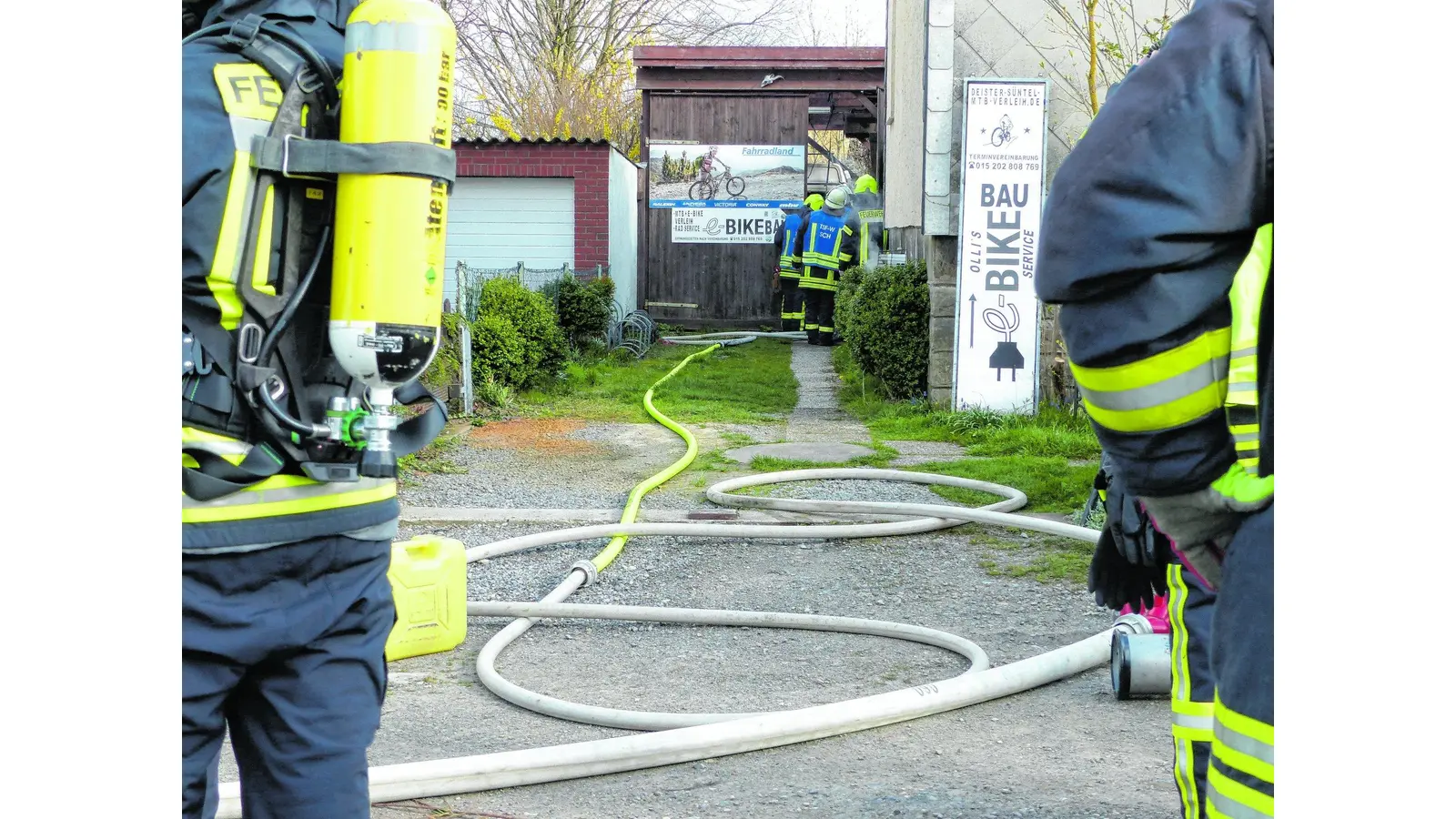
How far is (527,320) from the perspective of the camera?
38.5ft

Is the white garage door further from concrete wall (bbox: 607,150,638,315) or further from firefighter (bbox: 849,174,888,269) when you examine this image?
firefighter (bbox: 849,174,888,269)

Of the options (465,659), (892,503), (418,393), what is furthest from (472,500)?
(418,393)

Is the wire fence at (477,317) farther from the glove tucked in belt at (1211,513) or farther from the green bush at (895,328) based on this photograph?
the glove tucked in belt at (1211,513)

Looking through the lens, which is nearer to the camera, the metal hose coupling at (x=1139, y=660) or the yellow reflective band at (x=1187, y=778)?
the yellow reflective band at (x=1187, y=778)

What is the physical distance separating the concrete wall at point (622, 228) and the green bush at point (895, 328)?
614 centimetres

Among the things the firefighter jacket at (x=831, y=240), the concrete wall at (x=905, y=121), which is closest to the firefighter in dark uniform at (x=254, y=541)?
the concrete wall at (x=905, y=121)

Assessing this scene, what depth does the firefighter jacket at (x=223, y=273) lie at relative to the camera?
Result: 6.50 ft

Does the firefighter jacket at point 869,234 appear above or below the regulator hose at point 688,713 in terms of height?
above

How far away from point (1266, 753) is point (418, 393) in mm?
1508

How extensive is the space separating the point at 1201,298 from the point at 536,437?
8.70 meters

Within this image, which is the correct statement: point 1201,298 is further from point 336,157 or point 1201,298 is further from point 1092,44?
point 1092,44

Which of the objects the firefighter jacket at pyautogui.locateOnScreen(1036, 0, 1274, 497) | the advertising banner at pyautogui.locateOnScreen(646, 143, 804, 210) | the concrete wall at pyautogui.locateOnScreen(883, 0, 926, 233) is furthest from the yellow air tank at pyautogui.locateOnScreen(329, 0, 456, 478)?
the advertising banner at pyautogui.locateOnScreen(646, 143, 804, 210)

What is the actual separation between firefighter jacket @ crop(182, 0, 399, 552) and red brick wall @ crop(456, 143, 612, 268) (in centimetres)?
1512

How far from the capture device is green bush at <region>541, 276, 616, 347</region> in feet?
48.3
